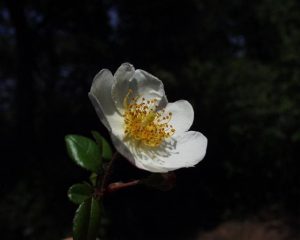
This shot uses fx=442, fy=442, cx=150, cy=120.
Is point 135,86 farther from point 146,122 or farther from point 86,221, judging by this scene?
point 86,221

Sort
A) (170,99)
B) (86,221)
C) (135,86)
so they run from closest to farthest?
(86,221)
(135,86)
(170,99)

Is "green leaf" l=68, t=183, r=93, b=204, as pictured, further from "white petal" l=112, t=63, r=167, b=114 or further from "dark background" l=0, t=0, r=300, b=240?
"dark background" l=0, t=0, r=300, b=240

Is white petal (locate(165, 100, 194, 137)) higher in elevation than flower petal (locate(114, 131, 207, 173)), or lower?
higher

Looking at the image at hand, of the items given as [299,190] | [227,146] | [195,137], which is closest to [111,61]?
[227,146]

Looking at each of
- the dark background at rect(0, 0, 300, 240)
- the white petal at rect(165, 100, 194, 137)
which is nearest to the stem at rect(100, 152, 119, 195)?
the white petal at rect(165, 100, 194, 137)

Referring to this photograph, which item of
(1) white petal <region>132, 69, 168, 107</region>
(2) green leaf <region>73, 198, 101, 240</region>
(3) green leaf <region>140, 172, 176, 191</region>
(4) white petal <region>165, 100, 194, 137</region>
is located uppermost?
(1) white petal <region>132, 69, 168, 107</region>

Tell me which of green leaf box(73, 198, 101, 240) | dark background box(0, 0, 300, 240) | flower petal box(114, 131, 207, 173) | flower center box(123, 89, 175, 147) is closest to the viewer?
green leaf box(73, 198, 101, 240)

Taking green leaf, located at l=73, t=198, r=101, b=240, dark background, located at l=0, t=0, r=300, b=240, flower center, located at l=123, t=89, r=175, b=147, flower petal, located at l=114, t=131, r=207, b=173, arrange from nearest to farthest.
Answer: green leaf, located at l=73, t=198, r=101, b=240 → flower petal, located at l=114, t=131, r=207, b=173 → flower center, located at l=123, t=89, r=175, b=147 → dark background, located at l=0, t=0, r=300, b=240

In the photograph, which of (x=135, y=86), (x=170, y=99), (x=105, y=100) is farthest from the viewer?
(x=170, y=99)

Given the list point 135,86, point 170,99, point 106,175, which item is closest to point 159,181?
point 106,175
